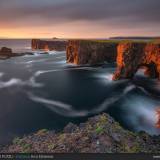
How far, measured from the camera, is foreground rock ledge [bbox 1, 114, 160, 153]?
224cm

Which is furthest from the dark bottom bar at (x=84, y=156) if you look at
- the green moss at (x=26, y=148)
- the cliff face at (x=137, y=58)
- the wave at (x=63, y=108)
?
the cliff face at (x=137, y=58)

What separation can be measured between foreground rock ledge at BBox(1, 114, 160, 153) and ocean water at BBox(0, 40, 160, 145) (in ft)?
0.22

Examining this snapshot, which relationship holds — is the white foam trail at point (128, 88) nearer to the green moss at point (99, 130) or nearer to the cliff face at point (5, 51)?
the green moss at point (99, 130)

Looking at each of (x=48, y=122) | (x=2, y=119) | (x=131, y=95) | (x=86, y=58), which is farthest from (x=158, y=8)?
(x=2, y=119)

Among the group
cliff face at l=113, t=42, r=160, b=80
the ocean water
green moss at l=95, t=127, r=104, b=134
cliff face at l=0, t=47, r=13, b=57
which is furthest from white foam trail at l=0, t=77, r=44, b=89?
cliff face at l=113, t=42, r=160, b=80

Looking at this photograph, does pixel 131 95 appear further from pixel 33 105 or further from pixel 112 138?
pixel 33 105

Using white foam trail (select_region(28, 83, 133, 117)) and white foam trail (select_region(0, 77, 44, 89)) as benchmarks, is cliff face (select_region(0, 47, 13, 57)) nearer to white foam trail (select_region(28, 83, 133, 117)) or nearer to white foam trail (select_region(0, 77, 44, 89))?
white foam trail (select_region(0, 77, 44, 89))

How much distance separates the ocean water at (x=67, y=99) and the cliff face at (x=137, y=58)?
10 cm

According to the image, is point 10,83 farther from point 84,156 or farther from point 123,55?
point 123,55

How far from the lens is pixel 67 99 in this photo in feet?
8.54

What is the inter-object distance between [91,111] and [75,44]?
40.6 inches

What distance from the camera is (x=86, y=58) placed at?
10.6ft

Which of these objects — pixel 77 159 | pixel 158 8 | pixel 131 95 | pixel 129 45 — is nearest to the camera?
pixel 77 159

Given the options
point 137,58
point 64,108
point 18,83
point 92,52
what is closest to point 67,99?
point 64,108
